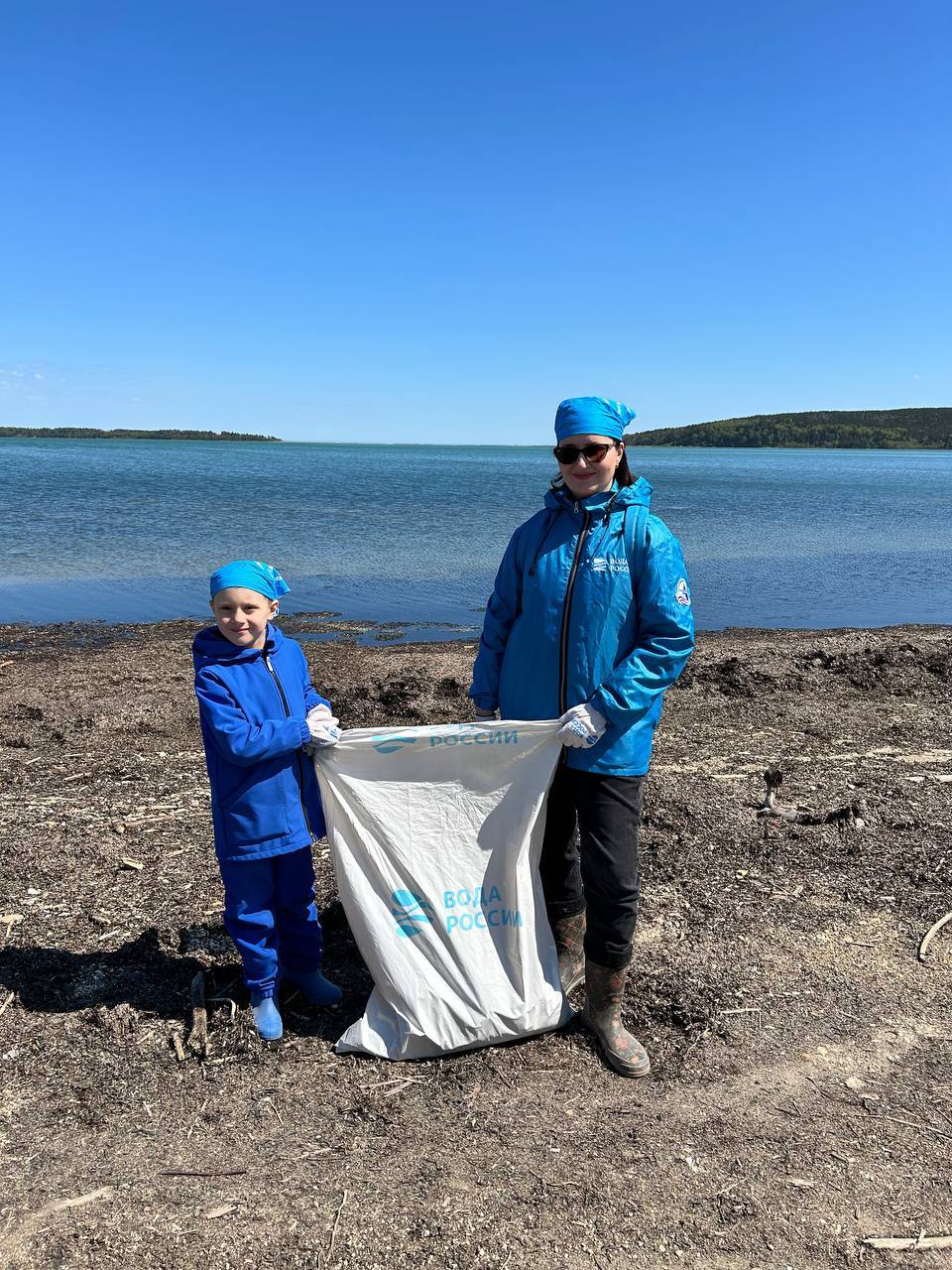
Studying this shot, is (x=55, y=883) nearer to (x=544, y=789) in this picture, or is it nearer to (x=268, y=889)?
(x=268, y=889)

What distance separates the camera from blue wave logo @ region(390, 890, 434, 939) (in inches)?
138

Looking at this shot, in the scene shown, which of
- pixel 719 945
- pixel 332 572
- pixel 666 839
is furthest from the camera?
pixel 332 572

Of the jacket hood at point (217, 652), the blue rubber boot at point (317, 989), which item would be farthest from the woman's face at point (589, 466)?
the blue rubber boot at point (317, 989)

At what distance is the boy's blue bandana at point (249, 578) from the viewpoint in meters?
3.39

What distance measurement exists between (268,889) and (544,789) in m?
1.19

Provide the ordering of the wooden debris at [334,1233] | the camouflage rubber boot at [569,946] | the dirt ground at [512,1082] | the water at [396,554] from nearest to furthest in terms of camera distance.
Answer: the wooden debris at [334,1233] < the dirt ground at [512,1082] < the camouflage rubber boot at [569,946] < the water at [396,554]

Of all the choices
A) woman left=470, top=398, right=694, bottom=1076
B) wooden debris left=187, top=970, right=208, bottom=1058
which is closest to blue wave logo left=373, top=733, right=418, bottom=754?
woman left=470, top=398, right=694, bottom=1076

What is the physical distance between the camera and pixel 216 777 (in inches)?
135

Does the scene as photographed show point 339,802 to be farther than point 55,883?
No

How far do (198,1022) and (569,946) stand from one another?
5.26 ft

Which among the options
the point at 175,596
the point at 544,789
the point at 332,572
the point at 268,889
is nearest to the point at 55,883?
the point at 268,889

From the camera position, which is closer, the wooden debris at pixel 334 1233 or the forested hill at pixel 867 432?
the wooden debris at pixel 334 1233

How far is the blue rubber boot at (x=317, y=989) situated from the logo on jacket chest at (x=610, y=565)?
2144 millimetres

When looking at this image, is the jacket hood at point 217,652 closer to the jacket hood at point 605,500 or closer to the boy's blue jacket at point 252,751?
the boy's blue jacket at point 252,751
